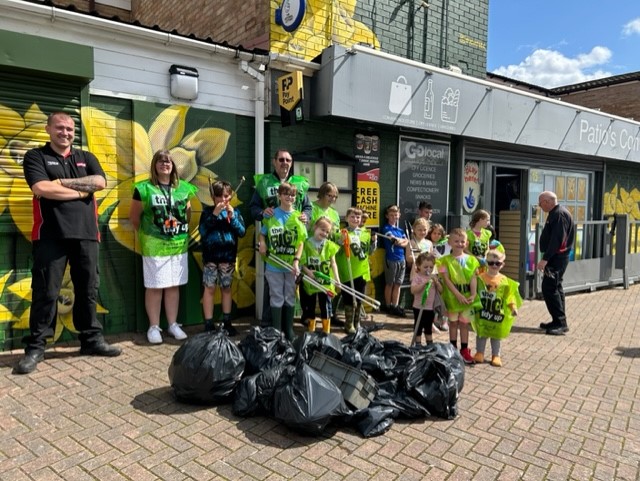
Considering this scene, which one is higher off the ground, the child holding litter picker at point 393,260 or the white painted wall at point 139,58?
the white painted wall at point 139,58

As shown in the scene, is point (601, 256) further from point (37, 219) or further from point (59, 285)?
point (37, 219)

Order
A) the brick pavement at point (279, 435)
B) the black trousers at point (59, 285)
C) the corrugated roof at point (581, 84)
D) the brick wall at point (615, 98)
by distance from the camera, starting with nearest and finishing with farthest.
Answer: the brick pavement at point (279, 435) → the black trousers at point (59, 285) → the corrugated roof at point (581, 84) → the brick wall at point (615, 98)

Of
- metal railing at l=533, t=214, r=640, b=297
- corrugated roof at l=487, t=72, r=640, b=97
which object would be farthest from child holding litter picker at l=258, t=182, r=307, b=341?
corrugated roof at l=487, t=72, r=640, b=97

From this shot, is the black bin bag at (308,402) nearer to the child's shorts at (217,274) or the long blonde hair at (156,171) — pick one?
the child's shorts at (217,274)

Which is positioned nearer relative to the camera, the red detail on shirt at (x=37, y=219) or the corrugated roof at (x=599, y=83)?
the red detail on shirt at (x=37, y=219)

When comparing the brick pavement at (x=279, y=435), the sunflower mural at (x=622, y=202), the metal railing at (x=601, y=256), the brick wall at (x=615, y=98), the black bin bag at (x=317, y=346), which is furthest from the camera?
the brick wall at (x=615, y=98)

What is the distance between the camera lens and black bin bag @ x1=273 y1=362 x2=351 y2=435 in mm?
3143

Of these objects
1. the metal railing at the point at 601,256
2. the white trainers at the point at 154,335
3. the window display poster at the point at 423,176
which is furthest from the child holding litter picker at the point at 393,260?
the metal railing at the point at 601,256

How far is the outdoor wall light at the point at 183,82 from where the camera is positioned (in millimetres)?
5379

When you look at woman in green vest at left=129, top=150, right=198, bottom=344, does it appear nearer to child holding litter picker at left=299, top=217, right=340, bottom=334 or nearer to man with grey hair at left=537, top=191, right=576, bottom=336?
child holding litter picker at left=299, top=217, right=340, bottom=334

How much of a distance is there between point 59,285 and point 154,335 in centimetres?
114

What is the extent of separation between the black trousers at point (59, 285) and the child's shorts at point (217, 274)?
117 centimetres

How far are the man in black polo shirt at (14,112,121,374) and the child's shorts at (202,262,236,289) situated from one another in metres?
1.26

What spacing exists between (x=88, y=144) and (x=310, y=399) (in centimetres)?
357
